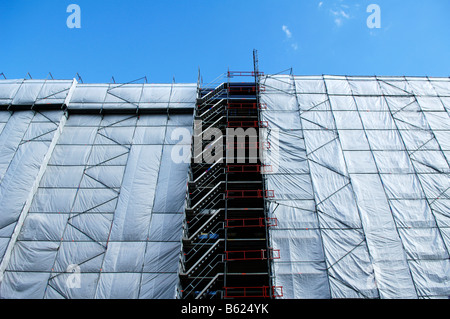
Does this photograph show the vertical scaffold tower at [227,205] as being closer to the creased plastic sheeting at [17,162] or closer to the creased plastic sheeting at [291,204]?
the creased plastic sheeting at [291,204]

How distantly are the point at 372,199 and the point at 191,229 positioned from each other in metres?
7.62

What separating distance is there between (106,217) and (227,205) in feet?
16.7

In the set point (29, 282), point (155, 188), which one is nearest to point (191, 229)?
point (155, 188)

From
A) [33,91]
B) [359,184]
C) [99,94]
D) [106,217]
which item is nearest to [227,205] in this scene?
[106,217]

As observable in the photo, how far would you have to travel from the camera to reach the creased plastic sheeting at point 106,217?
38.9 feet

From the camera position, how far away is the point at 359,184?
1375 centimetres

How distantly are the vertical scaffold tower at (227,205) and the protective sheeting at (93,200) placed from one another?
74 centimetres

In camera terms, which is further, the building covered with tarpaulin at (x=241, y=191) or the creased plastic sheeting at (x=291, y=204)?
the building covered with tarpaulin at (x=241, y=191)

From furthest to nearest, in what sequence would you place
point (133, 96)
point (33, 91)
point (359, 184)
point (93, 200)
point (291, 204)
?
point (133, 96) → point (33, 91) → point (93, 200) → point (359, 184) → point (291, 204)

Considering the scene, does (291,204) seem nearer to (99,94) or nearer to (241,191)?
(241,191)

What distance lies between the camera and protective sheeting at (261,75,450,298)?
37.8ft

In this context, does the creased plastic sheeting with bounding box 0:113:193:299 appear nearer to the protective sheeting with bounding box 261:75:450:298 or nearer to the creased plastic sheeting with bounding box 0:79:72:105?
the creased plastic sheeting with bounding box 0:79:72:105

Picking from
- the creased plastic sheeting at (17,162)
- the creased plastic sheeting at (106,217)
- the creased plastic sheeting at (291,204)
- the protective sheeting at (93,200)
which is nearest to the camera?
the creased plastic sheeting at (291,204)

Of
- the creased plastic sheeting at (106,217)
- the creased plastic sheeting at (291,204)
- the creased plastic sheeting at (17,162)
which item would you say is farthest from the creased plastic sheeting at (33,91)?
the creased plastic sheeting at (291,204)
